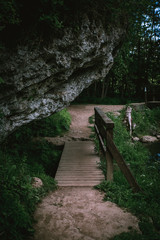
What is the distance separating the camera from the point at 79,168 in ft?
17.8

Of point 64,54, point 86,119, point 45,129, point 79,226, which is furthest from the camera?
point 86,119

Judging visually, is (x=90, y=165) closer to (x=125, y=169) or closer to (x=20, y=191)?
(x=125, y=169)

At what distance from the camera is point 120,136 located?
373 inches

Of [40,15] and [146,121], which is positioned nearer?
[40,15]

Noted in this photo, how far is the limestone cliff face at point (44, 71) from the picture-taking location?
3.99 meters

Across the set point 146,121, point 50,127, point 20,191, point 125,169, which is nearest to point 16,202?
point 20,191

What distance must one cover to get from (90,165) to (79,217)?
2368 millimetres

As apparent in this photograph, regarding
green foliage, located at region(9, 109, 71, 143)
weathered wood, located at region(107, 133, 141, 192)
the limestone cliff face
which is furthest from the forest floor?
green foliage, located at region(9, 109, 71, 143)

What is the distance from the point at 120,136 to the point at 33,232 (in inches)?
291

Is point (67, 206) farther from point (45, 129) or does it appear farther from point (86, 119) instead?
point (86, 119)

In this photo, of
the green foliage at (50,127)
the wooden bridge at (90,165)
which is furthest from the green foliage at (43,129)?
the wooden bridge at (90,165)

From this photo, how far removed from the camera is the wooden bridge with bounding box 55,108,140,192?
13.9ft

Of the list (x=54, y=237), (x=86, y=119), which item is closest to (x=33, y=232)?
(x=54, y=237)

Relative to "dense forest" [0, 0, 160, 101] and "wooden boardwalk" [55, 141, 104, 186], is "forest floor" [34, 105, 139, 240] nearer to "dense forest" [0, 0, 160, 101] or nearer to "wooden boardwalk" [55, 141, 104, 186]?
"wooden boardwalk" [55, 141, 104, 186]
